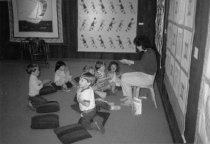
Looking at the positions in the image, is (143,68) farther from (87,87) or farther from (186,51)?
(186,51)

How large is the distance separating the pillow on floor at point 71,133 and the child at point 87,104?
119mm

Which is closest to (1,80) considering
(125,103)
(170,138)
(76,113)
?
(76,113)

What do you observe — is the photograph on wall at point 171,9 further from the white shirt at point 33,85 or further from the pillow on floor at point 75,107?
the white shirt at point 33,85

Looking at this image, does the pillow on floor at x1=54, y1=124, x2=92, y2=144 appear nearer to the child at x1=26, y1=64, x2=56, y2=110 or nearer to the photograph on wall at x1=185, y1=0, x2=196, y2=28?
the child at x1=26, y1=64, x2=56, y2=110

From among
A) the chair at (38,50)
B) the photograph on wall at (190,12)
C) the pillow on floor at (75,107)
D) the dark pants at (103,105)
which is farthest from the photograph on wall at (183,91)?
the chair at (38,50)

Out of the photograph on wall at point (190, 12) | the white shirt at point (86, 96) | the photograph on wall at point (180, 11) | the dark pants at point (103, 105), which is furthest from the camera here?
the dark pants at point (103, 105)

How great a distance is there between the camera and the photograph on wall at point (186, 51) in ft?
9.45

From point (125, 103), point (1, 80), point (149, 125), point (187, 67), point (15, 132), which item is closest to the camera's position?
point (187, 67)

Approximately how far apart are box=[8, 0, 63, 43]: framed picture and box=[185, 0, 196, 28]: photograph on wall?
209 inches

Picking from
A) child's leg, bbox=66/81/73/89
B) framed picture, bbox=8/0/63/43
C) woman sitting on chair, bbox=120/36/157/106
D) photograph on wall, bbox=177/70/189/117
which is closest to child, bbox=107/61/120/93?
woman sitting on chair, bbox=120/36/157/106

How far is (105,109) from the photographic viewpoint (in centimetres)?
451

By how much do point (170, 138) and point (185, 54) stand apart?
120 cm

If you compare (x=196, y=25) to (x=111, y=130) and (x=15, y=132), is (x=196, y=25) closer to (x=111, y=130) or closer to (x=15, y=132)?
(x=111, y=130)

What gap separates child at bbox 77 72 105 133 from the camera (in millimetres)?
3674
